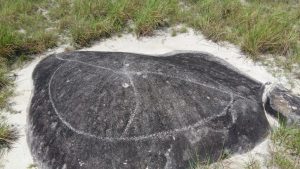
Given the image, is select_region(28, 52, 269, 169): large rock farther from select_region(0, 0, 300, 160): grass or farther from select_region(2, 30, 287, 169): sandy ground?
select_region(0, 0, 300, 160): grass

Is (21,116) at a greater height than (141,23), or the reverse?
(141,23)

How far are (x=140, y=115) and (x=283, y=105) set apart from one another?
4.83ft

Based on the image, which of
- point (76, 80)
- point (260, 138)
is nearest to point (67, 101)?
point (76, 80)

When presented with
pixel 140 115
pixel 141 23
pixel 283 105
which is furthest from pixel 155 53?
pixel 283 105

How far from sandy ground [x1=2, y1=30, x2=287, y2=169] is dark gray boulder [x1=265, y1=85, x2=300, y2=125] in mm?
120

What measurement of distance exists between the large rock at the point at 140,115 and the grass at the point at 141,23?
90 centimetres

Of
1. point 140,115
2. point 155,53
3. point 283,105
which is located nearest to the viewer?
point 140,115

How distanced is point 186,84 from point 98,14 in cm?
217

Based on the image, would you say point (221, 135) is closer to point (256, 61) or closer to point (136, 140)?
point (136, 140)

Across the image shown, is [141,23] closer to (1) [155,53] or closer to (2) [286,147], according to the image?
(1) [155,53]

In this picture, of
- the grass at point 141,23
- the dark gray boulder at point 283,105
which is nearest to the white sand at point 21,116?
the grass at point 141,23

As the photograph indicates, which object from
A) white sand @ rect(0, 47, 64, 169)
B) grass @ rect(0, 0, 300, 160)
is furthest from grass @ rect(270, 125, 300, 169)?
white sand @ rect(0, 47, 64, 169)

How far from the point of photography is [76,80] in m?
4.00

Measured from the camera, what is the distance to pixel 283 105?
3.97 meters
